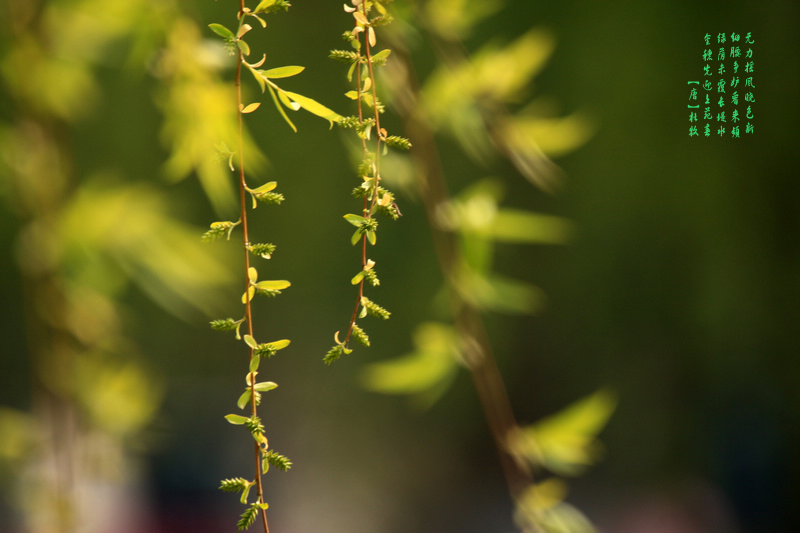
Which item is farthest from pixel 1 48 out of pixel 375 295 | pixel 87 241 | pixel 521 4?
pixel 521 4

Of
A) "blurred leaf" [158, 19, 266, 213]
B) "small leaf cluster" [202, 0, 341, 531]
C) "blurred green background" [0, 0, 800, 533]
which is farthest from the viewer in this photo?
"blurred green background" [0, 0, 800, 533]

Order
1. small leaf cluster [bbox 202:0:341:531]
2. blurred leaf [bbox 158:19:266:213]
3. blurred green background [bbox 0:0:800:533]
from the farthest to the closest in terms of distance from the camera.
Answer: blurred green background [bbox 0:0:800:533] → blurred leaf [bbox 158:19:266:213] → small leaf cluster [bbox 202:0:341:531]

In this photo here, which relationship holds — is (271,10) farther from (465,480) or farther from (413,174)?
(465,480)

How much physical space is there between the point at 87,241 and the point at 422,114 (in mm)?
180

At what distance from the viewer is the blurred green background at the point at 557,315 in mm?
1366

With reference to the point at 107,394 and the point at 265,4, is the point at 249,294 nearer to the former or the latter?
the point at 265,4

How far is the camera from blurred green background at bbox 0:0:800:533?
137 centimetres

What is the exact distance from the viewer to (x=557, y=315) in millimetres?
1564

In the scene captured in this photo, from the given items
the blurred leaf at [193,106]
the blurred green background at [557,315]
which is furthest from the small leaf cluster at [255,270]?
the blurred green background at [557,315]

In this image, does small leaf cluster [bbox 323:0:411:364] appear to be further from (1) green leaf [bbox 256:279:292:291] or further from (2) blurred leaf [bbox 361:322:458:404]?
(2) blurred leaf [bbox 361:322:458:404]

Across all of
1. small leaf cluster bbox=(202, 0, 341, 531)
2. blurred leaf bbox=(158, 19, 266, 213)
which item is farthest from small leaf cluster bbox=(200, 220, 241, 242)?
blurred leaf bbox=(158, 19, 266, 213)

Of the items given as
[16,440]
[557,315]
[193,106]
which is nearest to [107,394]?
[16,440]

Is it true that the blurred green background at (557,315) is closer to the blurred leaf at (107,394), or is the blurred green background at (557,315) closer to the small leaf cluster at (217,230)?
the blurred leaf at (107,394)

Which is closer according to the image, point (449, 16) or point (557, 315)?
point (449, 16)
